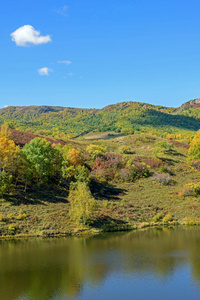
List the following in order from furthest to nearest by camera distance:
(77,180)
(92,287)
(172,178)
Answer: (172,178)
(77,180)
(92,287)

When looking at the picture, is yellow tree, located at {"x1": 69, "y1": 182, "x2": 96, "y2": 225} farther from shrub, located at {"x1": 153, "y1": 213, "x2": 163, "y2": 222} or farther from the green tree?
shrub, located at {"x1": 153, "y1": 213, "x2": 163, "y2": 222}

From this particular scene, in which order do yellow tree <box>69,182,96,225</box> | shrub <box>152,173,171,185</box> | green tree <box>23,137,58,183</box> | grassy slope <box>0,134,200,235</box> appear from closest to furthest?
grassy slope <box>0,134,200,235</box> < yellow tree <box>69,182,96,225</box> < green tree <box>23,137,58,183</box> < shrub <box>152,173,171,185</box>

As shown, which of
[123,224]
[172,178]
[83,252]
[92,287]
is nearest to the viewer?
[92,287]

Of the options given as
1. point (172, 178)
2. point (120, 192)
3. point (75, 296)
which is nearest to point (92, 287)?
point (75, 296)

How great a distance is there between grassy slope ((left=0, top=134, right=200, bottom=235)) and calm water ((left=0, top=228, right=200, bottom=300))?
6.02 metres

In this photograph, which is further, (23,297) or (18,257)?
(18,257)

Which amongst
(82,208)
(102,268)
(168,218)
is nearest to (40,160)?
(82,208)

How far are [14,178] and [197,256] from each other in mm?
52254

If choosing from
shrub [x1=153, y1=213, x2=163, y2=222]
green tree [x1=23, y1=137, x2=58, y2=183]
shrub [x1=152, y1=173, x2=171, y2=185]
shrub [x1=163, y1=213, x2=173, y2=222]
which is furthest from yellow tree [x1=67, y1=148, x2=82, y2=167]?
shrub [x1=163, y1=213, x2=173, y2=222]

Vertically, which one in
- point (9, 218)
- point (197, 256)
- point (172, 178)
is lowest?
point (197, 256)

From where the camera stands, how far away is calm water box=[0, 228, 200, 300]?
35188 mm

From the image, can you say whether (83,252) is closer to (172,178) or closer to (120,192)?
(120,192)

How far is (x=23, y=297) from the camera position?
33.5 metres

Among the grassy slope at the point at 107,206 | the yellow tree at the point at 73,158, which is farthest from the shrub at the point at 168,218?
the yellow tree at the point at 73,158
